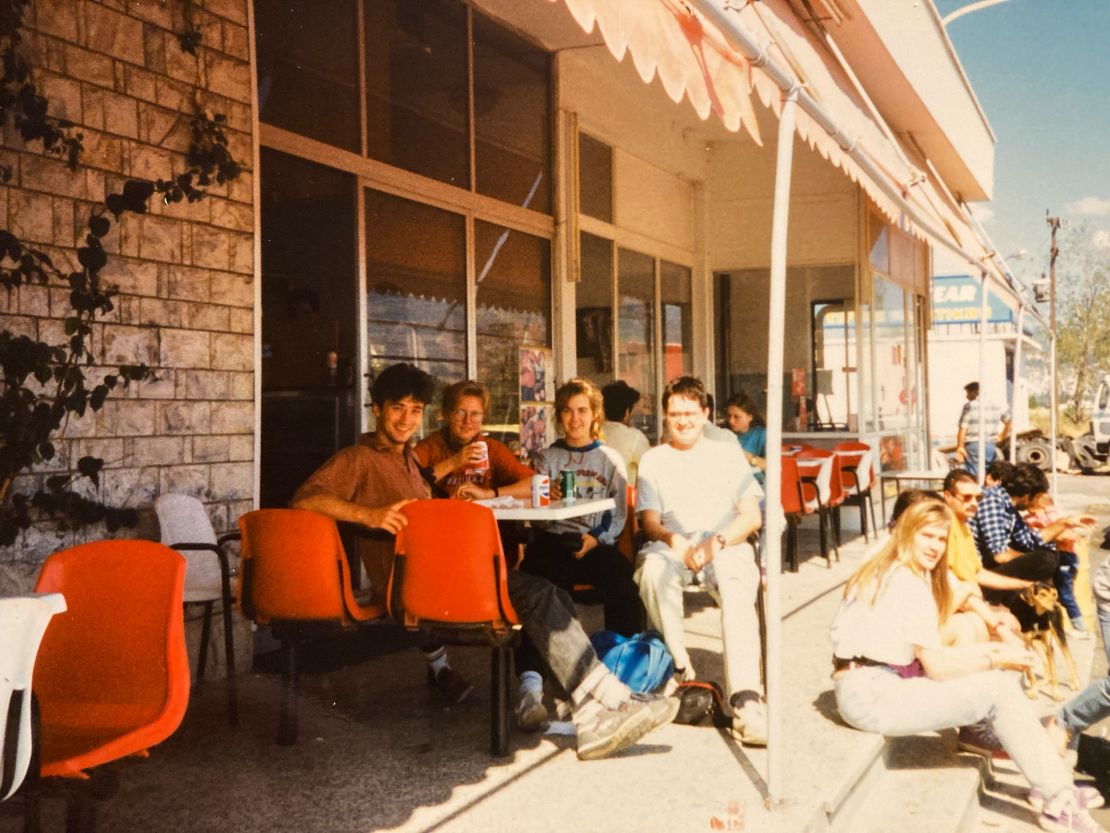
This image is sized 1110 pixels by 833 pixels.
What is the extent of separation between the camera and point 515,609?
12.8 feet

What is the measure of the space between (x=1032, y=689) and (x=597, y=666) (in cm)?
266

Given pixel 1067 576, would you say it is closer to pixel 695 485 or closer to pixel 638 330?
pixel 695 485

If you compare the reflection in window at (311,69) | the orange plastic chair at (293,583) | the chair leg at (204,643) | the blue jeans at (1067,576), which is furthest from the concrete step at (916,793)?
the reflection in window at (311,69)

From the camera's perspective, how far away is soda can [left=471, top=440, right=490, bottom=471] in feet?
16.3

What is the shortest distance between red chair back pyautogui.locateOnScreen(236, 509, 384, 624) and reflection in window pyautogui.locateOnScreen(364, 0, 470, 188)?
3.27m

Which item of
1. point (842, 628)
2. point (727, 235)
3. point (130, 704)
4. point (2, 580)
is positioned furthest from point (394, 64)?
point (727, 235)

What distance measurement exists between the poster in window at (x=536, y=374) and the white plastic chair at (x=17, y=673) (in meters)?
6.11

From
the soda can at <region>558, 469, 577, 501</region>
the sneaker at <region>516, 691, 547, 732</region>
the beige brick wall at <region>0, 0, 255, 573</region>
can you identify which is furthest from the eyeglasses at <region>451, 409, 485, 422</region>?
the sneaker at <region>516, 691, 547, 732</region>

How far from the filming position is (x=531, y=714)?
3988 mm

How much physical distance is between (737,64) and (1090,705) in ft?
9.48

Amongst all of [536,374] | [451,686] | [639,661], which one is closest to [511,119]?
[536,374]

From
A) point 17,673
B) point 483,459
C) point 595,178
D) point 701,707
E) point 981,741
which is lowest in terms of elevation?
point 981,741

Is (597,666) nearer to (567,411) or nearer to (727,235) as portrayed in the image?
(567,411)

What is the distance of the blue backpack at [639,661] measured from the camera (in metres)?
4.22
